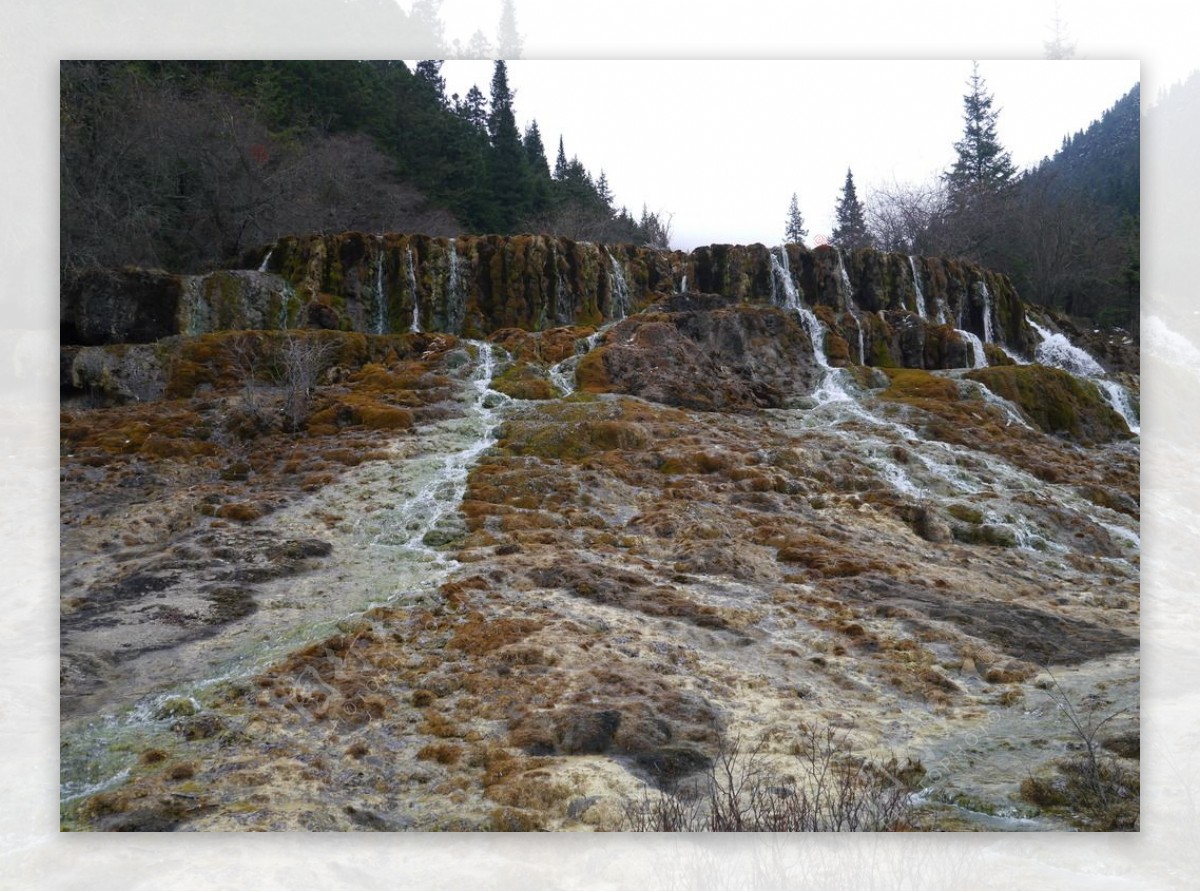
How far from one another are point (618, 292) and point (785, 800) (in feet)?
41.8

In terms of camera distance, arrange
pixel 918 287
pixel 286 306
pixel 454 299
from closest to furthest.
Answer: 1. pixel 286 306
2. pixel 454 299
3. pixel 918 287

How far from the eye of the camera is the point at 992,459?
945 cm

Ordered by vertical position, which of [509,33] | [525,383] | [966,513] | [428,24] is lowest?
[966,513]

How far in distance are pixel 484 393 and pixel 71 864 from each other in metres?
7.18

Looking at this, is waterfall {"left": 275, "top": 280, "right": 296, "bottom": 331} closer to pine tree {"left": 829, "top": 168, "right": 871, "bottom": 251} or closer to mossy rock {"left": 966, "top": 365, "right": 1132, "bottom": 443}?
mossy rock {"left": 966, "top": 365, "right": 1132, "bottom": 443}

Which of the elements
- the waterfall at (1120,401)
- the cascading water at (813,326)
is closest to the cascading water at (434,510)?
the cascading water at (813,326)

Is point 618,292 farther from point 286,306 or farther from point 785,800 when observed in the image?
point 785,800

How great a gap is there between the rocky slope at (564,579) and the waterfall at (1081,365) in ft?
0.72

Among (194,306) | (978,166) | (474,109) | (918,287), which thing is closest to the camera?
(194,306)

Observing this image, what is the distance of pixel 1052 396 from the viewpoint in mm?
11438

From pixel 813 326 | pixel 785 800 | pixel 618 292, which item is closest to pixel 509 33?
pixel 785 800

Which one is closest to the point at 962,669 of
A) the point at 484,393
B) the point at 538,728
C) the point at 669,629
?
the point at 669,629

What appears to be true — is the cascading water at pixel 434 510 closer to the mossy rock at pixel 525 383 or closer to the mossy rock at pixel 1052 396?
the mossy rock at pixel 525 383

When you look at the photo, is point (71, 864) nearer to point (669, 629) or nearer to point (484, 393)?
point (669, 629)
